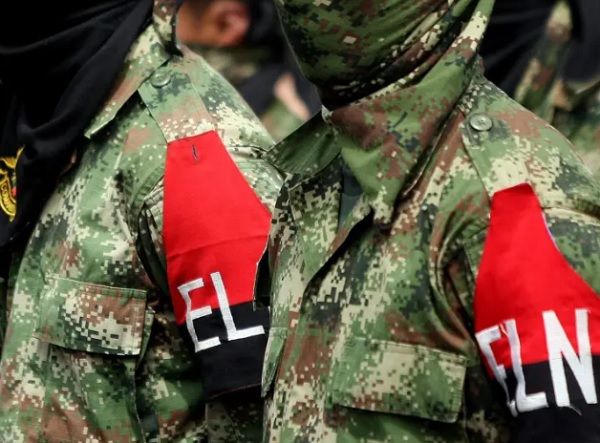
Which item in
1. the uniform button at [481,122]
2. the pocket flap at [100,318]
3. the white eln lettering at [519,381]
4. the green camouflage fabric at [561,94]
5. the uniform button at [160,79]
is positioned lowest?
the white eln lettering at [519,381]

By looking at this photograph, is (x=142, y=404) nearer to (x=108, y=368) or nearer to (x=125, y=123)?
(x=108, y=368)

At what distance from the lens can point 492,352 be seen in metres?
2.14

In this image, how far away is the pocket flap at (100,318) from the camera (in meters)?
3.13

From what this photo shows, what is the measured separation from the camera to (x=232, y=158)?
3137mm

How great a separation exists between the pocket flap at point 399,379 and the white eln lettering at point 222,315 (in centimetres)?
70

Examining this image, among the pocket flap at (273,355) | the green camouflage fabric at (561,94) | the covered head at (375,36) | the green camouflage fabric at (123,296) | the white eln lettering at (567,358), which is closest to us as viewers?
the white eln lettering at (567,358)

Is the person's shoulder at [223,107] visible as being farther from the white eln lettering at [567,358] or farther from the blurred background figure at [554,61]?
the white eln lettering at [567,358]

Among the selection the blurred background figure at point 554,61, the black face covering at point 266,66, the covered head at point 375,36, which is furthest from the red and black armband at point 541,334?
the black face covering at point 266,66

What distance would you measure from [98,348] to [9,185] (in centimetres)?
61

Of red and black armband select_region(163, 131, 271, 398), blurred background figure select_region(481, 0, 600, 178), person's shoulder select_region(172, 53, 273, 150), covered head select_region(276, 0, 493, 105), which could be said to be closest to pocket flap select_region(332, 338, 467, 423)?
covered head select_region(276, 0, 493, 105)

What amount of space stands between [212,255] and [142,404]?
0.40m

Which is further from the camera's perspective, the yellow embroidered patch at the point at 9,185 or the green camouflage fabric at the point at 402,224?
the yellow embroidered patch at the point at 9,185

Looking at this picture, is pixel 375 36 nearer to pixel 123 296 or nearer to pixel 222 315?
pixel 222 315

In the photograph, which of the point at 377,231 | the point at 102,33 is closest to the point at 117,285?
the point at 102,33
